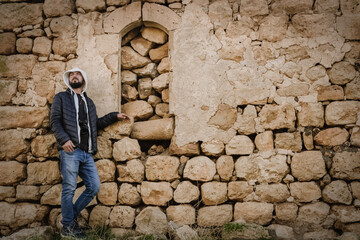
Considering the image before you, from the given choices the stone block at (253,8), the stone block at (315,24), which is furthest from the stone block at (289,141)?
the stone block at (253,8)

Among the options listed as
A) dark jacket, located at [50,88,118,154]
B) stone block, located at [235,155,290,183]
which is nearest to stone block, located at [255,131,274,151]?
stone block, located at [235,155,290,183]

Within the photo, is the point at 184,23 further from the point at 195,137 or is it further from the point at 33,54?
the point at 33,54

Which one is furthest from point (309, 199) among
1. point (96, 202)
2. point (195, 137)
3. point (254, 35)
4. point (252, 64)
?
point (96, 202)

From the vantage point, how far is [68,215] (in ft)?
10.9

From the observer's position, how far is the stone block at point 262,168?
3.55m

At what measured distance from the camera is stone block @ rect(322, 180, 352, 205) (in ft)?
11.2

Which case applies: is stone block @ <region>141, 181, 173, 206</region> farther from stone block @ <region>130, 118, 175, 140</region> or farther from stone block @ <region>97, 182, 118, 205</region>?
stone block @ <region>130, 118, 175, 140</region>

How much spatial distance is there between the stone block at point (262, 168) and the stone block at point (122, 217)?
4.82 feet

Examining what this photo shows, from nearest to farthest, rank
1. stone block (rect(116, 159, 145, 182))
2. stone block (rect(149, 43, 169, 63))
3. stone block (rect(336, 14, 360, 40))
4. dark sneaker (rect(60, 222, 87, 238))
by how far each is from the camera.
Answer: dark sneaker (rect(60, 222, 87, 238)) < stone block (rect(336, 14, 360, 40)) < stone block (rect(116, 159, 145, 182)) < stone block (rect(149, 43, 169, 63))

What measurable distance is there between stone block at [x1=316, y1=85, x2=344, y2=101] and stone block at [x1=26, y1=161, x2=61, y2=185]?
3.60 m

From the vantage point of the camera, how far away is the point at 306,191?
11.5 ft

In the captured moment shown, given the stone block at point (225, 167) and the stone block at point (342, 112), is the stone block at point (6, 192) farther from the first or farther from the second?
the stone block at point (342, 112)

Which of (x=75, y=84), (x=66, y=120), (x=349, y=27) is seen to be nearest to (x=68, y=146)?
(x=66, y=120)

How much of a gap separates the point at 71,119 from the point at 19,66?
132 centimetres
